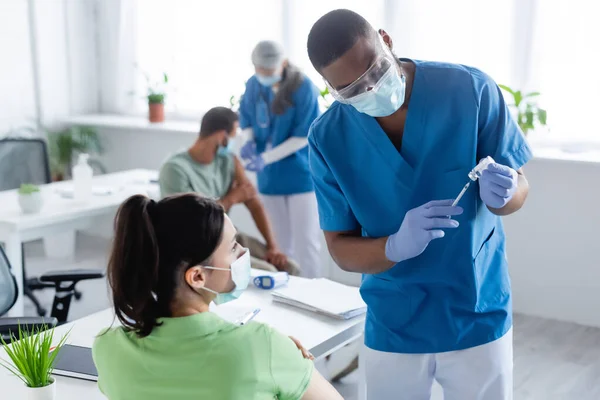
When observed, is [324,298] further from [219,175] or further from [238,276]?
[219,175]

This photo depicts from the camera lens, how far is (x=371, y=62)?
136 cm

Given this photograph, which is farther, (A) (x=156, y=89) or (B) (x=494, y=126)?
(A) (x=156, y=89)

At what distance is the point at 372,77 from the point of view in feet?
4.49

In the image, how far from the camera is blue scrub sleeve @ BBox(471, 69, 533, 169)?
1422 millimetres

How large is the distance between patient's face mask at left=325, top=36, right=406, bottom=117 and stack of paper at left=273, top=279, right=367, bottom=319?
2.10 feet

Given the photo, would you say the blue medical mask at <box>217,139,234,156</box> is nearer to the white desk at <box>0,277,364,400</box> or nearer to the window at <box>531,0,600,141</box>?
the white desk at <box>0,277,364,400</box>

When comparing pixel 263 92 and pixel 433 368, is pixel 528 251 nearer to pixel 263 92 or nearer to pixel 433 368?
pixel 263 92

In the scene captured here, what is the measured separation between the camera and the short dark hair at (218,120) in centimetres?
292

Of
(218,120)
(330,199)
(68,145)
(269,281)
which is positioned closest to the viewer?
(330,199)

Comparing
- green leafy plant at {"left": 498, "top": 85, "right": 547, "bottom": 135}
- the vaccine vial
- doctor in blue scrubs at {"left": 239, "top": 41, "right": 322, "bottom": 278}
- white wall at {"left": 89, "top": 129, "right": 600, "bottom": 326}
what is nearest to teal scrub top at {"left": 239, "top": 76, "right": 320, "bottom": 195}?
doctor in blue scrubs at {"left": 239, "top": 41, "right": 322, "bottom": 278}

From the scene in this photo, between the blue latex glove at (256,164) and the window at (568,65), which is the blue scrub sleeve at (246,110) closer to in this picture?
the blue latex glove at (256,164)

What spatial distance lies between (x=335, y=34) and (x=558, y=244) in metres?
2.49

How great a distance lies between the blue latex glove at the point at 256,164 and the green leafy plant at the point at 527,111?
3.97 feet

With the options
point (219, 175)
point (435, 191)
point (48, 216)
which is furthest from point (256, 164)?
point (435, 191)
